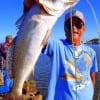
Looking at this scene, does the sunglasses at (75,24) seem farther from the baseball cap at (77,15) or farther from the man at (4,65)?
the man at (4,65)

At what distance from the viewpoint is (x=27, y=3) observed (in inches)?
133

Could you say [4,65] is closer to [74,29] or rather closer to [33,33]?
[74,29]

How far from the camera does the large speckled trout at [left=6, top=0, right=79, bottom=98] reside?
3.37m

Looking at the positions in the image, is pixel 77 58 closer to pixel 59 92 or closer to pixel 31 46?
pixel 59 92

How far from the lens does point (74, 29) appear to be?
13.2 ft

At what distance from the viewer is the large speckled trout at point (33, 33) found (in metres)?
3.37

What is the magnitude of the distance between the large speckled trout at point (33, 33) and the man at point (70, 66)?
440 mm

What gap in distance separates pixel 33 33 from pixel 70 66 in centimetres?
69

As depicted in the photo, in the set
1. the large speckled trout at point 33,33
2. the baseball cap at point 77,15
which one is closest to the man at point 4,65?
the baseball cap at point 77,15

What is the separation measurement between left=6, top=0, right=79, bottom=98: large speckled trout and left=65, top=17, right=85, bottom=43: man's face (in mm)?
511

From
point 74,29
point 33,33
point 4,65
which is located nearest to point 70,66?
point 74,29

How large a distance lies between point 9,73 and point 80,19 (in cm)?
99

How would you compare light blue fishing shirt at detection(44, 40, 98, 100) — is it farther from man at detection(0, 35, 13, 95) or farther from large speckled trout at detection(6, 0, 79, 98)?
man at detection(0, 35, 13, 95)

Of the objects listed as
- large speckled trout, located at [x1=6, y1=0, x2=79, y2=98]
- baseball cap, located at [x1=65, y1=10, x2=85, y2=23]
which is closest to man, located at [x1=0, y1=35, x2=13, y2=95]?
baseball cap, located at [x1=65, y1=10, x2=85, y2=23]
